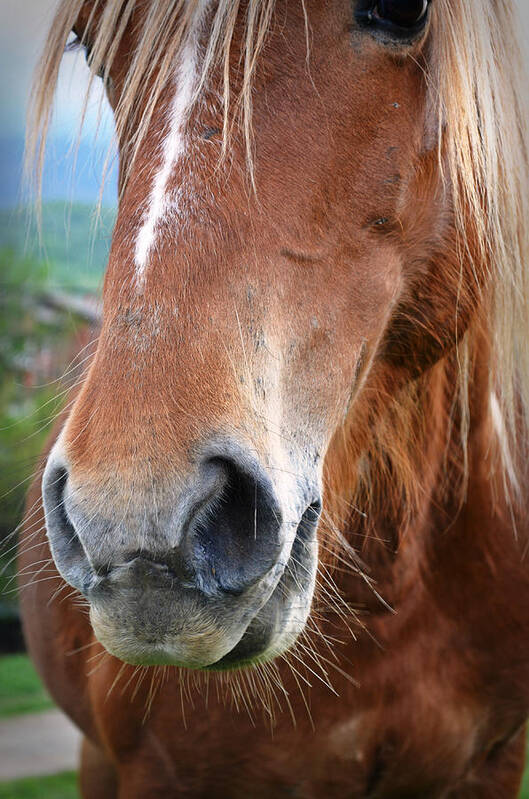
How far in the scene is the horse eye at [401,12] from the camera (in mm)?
1423

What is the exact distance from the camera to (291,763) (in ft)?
6.84

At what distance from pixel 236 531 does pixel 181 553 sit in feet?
0.32

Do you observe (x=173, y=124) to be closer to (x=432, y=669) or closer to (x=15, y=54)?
(x=432, y=669)

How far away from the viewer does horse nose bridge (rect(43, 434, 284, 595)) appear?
43.5 inches

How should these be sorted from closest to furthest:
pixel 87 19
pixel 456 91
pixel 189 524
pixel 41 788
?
pixel 189 524
pixel 456 91
pixel 87 19
pixel 41 788

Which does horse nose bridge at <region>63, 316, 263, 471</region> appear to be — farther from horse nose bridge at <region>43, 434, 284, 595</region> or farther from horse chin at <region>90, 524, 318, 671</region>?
horse chin at <region>90, 524, 318, 671</region>

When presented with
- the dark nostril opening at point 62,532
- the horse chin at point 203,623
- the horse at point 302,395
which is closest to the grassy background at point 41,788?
the horse at point 302,395

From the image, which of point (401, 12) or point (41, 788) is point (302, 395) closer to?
point (401, 12)

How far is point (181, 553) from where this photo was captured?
1.13 metres

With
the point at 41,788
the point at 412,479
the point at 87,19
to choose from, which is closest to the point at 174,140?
the point at 87,19

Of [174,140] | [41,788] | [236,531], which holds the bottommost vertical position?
[41,788]

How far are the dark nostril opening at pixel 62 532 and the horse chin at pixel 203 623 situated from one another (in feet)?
0.19

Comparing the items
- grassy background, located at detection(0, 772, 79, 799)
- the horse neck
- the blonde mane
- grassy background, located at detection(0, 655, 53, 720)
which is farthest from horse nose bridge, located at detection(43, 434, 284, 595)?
grassy background, located at detection(0, 655, 53, 720)

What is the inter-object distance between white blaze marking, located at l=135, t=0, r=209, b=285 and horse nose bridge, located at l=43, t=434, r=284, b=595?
32cm
